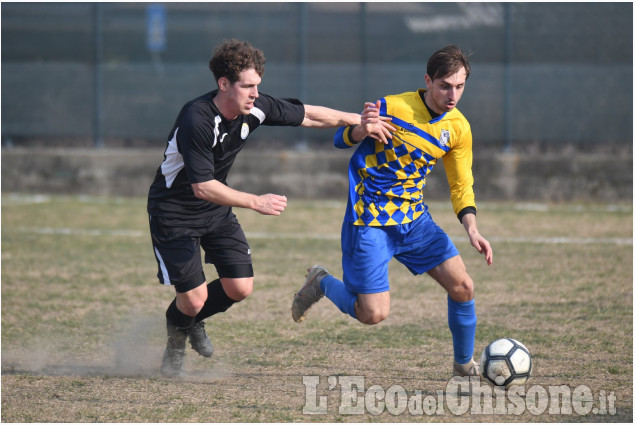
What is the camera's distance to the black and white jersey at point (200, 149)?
4.47 m

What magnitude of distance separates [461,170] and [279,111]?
111cm

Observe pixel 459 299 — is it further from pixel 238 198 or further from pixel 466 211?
pixel 238 198

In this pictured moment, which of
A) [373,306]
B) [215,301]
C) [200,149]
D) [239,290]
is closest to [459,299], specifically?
[373,306]

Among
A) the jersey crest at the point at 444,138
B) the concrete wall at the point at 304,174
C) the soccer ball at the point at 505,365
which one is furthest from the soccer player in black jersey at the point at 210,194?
the concrete wall at the point at 304,174

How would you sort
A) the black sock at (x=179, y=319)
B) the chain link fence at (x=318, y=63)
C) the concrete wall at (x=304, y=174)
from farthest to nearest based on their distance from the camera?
the chain link fence at (x=318, y=63), the concrete wall at (x=304, y=174), the black sock at (x=179, y=319)

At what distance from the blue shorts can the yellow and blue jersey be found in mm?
58

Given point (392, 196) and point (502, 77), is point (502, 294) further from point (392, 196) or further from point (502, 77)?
point (502, 77)

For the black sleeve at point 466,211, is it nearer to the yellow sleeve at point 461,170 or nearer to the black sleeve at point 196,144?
the yellow sleeve at point 461,170

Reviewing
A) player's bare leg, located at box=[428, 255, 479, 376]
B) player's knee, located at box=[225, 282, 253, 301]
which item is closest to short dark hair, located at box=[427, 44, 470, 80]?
player's bare leg, located at box=[428, 255, 479, 376]

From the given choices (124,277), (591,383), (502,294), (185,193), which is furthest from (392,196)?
(124,277)

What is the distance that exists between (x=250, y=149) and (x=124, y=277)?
5.77 m

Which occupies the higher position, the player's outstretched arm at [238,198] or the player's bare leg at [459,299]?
the player's outstretched arm at [238,198]

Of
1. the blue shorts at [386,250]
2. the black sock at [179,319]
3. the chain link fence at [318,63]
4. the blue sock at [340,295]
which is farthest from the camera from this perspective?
the chain link fence at [318,63]

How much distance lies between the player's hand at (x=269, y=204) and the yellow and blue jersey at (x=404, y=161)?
57 centimetres
